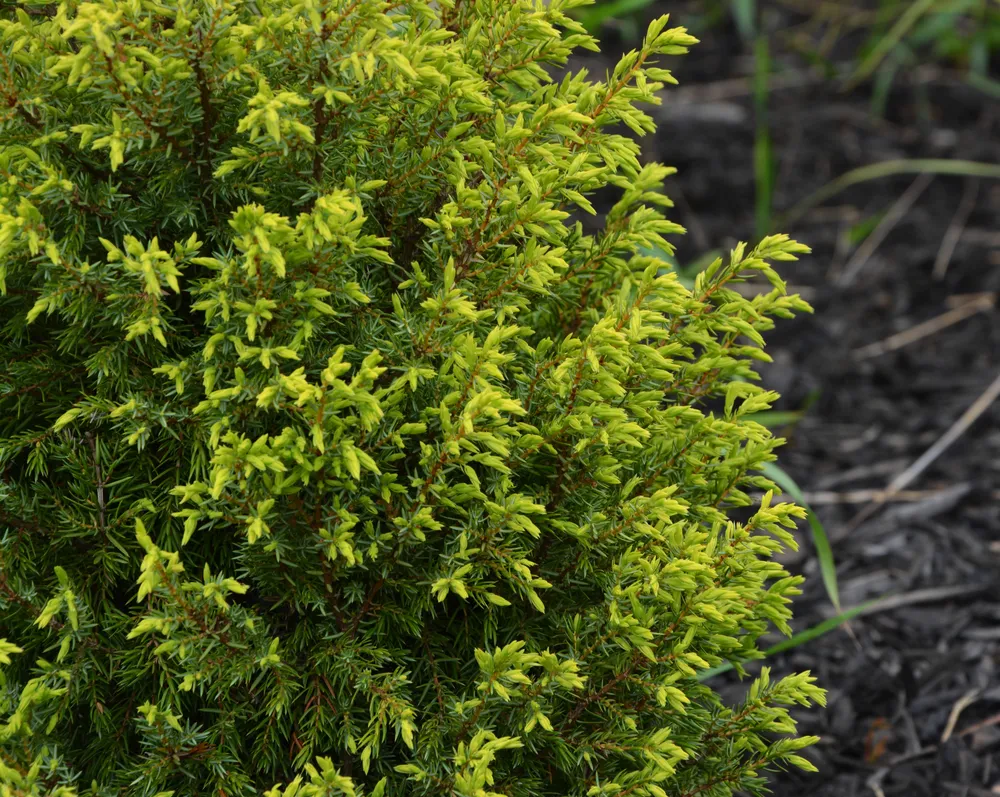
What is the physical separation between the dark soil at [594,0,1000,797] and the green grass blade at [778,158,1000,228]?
0.18 ft

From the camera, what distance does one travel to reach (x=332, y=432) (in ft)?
5.54

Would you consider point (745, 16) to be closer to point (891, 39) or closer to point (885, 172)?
point (891, 39)

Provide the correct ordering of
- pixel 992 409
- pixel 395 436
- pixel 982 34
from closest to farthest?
pixel 395 436 → pixel 992 409 → pixel 982 34

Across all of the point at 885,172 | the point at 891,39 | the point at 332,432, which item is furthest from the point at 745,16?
the point at 332,432

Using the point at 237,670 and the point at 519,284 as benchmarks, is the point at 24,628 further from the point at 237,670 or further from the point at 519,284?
the point at 519,284

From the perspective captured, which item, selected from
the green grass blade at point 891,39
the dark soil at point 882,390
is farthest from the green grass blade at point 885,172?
the green grass blade at point 891,39

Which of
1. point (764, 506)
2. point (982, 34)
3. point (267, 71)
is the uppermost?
point (267, 71)

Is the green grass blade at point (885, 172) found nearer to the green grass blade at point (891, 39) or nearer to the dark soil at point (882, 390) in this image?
the dark soil at point (882, 390)

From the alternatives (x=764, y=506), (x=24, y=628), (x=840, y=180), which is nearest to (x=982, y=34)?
(x=840, y=180)

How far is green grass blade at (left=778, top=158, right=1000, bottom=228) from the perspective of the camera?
16.4ft

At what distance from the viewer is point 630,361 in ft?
5.84

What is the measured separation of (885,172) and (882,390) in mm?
1372

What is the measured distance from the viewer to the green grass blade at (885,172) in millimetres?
4984

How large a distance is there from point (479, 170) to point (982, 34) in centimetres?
530
